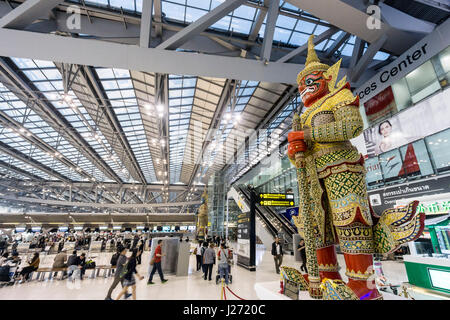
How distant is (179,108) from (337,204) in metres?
15.1

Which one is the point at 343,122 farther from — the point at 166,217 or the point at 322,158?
the point at 166,217

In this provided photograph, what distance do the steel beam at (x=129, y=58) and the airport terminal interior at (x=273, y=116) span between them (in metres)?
0.02

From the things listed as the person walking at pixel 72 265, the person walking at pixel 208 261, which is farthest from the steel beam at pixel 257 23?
the person walking at pixel 72 265

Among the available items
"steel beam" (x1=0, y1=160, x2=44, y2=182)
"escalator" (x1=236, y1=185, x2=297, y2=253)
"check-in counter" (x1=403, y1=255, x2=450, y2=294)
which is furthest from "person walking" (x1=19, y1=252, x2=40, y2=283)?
"steel beam" (x1=0, y1=160, x2=44, y2=182)

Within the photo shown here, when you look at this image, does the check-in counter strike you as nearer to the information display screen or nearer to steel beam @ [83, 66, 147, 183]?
the information display screen

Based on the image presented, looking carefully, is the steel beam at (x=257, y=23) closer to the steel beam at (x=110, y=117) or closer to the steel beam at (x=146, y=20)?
the steel beam at (x=146, y=20)

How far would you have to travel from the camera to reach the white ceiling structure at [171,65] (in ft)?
14.5

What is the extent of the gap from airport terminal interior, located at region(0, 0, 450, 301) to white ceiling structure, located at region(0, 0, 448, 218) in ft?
0.17

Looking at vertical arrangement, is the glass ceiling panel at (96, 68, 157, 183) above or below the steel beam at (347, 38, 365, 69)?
above

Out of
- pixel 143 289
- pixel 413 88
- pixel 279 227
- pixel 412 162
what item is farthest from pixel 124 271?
pixel 279 227

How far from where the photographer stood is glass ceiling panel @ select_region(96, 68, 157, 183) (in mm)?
12273

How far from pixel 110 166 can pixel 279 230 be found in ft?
71.6

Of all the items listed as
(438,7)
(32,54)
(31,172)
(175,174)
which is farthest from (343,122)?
(31,172)

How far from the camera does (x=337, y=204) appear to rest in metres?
2.27
